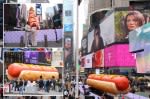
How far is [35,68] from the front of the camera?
18.9 feet

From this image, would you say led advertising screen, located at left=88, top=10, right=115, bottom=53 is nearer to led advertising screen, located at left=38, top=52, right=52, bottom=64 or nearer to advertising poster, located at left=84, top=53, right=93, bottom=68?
advertising poster, located at left=84, top=53, right=93, bottom=68

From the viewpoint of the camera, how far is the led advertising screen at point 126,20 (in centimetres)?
1658

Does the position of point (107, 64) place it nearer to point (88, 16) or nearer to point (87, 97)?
point (87, 97)

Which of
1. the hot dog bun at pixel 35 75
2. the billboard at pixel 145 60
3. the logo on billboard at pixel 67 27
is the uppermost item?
the logo on billboard at pixel 67 27

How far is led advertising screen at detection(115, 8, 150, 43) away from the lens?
1658cm

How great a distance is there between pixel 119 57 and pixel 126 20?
167 centimetres

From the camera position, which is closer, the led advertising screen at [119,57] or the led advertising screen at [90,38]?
the led advertising screen at [119,57]

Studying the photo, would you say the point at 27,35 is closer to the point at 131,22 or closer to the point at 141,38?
the point at 141,38

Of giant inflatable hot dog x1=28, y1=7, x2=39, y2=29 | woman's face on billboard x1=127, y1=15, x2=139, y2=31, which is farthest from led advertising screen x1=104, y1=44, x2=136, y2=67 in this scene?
giant inflatable hot dog x1=28, y1=7, x2=39, y2=29

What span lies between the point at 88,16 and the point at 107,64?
49.5 feet

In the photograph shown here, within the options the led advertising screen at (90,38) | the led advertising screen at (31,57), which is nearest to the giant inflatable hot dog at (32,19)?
the led advertising screen at (31,57)

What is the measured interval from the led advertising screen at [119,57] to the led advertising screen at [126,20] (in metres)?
0.47

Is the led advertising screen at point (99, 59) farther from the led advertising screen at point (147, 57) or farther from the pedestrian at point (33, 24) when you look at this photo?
the pedestrian at point (33, 24)

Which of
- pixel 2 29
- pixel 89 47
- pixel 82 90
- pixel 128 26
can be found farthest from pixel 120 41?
pixel 2 29
